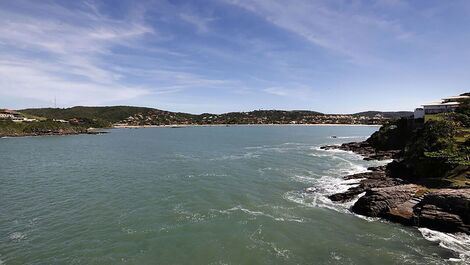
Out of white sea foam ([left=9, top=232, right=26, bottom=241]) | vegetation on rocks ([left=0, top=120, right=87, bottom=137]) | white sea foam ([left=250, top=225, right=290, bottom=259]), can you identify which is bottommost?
white sea foam ([left=250, top=225, right=290, bottom=259])

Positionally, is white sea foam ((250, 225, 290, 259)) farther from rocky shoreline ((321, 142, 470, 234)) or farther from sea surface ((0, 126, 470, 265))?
rocky shoreline ((321, 142, 470, 234))

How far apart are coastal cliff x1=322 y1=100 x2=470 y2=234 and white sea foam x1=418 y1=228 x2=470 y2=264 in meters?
0.89

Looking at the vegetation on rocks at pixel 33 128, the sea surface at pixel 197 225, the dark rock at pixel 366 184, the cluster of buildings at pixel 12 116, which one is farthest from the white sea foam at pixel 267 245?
the cluster of buildings at pixel 12 116

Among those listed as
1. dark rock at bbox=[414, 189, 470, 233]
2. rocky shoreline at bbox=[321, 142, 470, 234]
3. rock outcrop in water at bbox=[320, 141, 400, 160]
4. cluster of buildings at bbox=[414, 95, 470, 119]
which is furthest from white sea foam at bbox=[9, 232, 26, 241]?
cluster of buildings at bbox=[414, 95, 470, 119]

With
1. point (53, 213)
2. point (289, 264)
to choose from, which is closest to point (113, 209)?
point (53, 213)

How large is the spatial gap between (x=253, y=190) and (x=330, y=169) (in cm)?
2120

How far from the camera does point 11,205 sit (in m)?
32.4

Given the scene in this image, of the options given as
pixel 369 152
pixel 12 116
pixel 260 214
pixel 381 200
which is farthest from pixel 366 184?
pixel 12 116

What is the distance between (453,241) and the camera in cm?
2378

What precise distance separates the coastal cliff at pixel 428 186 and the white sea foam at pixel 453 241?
895 millimetres

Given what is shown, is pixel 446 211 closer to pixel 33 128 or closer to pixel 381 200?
pixel 381 200

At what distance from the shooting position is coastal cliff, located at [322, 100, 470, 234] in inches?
1045

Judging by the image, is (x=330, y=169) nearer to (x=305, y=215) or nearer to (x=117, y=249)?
(x=305, y=215)

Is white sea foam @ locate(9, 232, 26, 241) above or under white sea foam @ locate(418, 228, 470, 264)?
above
